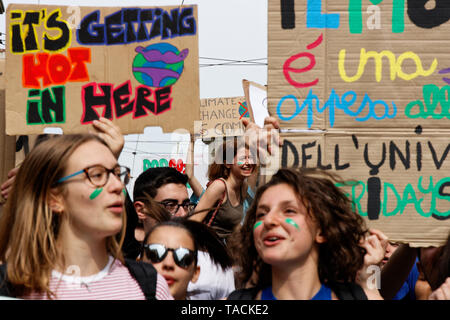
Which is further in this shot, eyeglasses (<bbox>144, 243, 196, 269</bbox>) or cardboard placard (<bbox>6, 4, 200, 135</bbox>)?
cardboard placard (<bbox>6, 4, 200, 135</bbox>)

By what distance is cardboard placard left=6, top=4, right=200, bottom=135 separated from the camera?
3.16m

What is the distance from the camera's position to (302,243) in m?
2.50

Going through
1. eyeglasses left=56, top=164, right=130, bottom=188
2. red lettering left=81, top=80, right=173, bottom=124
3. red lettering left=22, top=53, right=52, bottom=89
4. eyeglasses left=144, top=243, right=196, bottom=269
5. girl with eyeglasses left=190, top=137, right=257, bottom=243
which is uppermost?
red lettering left=22, top=53, right=52, bottom=89

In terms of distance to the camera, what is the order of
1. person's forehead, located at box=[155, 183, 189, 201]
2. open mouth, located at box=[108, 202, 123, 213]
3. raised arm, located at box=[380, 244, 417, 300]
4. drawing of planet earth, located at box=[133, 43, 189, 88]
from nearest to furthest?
open mouth, located at box=[108, 202, 123, 213], raised arm, located at box=[380, 244, 417, 300], drawing of planet earth, located at box=[133, 43, 189, 88], person's forehead, located at box=[155, 183, 189, 201]

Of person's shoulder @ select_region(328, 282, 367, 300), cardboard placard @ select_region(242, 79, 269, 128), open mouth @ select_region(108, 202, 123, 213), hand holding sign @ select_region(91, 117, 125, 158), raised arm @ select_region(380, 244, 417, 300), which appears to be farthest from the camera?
cardboard placard @ select_region(242, 79, 269, 128)

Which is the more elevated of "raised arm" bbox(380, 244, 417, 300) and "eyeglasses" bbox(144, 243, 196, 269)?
"eyeglasses" bbox(144, 243, 196, 269)

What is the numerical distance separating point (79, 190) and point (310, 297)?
101 centimetres

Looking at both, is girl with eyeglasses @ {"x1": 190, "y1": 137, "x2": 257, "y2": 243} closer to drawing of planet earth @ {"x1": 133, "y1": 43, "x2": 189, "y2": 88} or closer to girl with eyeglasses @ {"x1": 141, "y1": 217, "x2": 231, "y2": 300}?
girl with eyeglasses @ {"x1": 141, "y1": 217, "x2": 231, "y2": 300}

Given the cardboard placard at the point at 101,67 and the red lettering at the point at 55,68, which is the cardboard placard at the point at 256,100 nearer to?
the cardboard placard at the point at 101,67

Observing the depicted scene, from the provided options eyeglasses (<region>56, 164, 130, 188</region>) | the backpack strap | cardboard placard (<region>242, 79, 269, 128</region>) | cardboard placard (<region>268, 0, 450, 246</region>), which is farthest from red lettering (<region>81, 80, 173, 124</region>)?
the backpack strap

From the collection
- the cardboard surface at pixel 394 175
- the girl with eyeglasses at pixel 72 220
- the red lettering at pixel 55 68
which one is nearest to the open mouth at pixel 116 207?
the girl with eyeglasses at pixel 72 220

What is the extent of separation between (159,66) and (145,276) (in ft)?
4.24

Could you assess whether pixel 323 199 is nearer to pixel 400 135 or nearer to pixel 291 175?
pixel 291 175

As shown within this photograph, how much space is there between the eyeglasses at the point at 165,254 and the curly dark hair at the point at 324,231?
322mm
